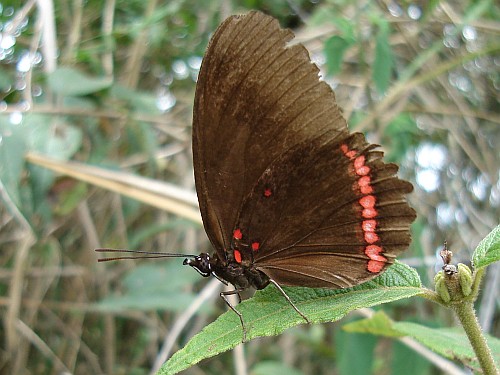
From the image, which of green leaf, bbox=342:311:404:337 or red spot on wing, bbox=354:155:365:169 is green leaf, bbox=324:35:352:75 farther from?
green leaf, bbox=342:311:404:337

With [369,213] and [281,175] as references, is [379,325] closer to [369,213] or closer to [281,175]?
[369,213]

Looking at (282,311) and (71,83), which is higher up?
(71,83)

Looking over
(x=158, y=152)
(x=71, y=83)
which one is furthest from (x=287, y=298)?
(x=158, y=152)

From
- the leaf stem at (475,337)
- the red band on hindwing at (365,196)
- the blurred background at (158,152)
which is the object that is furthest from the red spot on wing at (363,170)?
the blurred background at (158,152)

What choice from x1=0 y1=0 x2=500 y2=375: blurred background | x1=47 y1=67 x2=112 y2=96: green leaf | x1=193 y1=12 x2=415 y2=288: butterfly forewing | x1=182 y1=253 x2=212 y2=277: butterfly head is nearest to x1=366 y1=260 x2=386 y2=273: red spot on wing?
x1=193 y1=12 x2=415 y2=288: butterfly forewing

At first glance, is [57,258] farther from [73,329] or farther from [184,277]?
[184,277]

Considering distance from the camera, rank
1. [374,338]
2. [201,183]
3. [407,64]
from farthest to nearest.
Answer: [407,64] < [374,338] < [201,183]

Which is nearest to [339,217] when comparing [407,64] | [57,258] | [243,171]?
[243,171]
